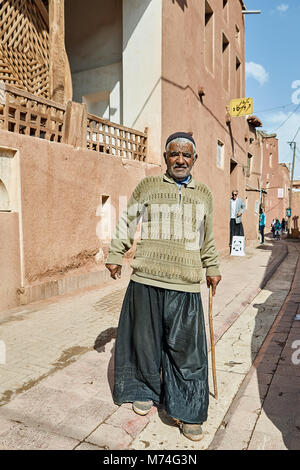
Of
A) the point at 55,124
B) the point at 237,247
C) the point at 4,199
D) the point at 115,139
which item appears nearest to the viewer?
the point at 4,199

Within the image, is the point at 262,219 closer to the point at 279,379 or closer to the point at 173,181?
the point at 279,379

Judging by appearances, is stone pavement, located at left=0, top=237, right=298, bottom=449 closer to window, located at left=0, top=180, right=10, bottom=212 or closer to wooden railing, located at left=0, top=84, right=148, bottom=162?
window, located at left=0, top=180, right=10, bottom=212

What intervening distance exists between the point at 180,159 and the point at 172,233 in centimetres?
48

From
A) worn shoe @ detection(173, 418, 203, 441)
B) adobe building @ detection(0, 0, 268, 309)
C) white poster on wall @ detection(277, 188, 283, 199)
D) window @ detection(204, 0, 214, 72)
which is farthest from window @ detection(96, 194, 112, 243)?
white poster on wall @ detection(277, 188, 283, 199)

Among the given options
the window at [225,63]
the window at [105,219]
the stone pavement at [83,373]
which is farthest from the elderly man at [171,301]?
the window at [225,63]

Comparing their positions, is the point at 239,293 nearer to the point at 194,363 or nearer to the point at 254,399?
the point at 254,399

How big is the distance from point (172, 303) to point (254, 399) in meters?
1.02

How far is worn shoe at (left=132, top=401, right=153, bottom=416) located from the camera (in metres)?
2.38

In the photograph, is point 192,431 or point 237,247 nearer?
point 192,431

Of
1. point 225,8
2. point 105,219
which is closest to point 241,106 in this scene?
point 225,8

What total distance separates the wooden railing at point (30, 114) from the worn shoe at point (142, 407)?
13.1 feet

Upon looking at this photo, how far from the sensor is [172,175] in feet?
7.82

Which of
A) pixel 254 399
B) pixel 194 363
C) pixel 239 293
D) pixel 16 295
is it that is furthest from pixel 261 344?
pixel 16 295

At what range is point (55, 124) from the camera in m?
5.94
